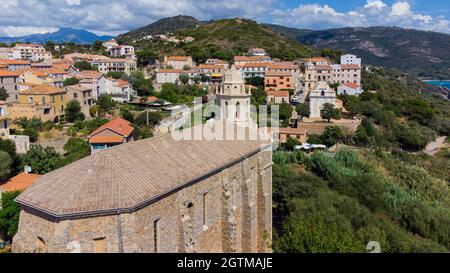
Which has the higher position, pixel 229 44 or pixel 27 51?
pixel 229 44

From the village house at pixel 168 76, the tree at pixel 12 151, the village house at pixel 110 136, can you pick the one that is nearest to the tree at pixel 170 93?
the village house at pixel 168 76

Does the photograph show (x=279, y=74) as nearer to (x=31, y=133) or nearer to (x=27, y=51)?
(x=31, y=133)

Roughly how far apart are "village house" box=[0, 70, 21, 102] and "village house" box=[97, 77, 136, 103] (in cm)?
1265

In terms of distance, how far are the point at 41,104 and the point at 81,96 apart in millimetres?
6785

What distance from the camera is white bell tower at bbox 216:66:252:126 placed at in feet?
78.4

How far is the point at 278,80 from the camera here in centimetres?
7588

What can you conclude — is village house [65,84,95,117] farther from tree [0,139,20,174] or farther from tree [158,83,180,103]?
tree [0,139,20,174]

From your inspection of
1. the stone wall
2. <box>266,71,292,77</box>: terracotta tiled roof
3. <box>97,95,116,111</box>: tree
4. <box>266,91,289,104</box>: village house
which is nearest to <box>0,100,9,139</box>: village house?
<box>97,95,116,111</box>: tree

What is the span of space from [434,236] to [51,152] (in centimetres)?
3460

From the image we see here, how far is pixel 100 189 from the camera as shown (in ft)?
39.8

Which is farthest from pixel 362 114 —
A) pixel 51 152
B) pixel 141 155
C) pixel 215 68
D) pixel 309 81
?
pixel 141 155

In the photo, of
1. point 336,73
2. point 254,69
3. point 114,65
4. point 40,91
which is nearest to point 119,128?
point 40,91

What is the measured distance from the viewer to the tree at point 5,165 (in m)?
33.0

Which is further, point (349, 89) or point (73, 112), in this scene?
point (349, 89)
